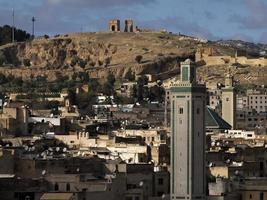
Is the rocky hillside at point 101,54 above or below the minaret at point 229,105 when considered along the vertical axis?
above

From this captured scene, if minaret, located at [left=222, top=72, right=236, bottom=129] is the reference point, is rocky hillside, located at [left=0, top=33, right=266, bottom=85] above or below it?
above

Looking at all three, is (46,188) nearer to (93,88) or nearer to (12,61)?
(93,88)

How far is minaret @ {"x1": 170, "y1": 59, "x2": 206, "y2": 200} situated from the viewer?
142 feet

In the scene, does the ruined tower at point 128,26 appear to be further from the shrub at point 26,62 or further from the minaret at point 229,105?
the minaret at point 229,105

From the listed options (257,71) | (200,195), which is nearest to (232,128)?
(200,195)

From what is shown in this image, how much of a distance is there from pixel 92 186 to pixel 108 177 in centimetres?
212

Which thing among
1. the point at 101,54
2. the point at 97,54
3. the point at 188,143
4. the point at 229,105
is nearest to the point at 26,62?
the point at 97,54

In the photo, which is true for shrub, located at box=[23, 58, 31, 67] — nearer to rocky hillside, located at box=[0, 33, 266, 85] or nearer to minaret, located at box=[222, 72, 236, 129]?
rocky hillside, located at box=[0, 33, 266, 85]

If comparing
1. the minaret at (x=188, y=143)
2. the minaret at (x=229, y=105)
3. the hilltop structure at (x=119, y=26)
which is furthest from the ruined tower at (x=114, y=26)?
the minaret at (x=188, y=143)

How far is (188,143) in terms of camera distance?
43.3m

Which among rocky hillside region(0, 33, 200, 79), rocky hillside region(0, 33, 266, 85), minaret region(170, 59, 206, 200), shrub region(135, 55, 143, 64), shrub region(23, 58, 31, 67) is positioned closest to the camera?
minaret region(170, 59, 206, 200)

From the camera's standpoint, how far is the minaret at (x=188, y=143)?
4316cm

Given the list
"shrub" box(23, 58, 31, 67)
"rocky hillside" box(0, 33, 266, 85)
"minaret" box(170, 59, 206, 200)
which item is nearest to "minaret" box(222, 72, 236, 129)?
"minaret" box(170, 59, 206, 200)

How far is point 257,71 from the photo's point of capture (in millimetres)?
121625
